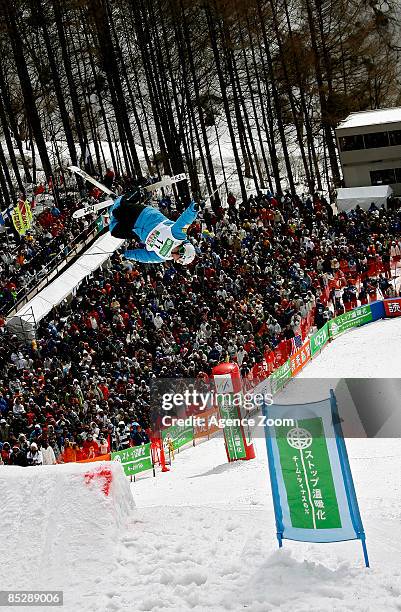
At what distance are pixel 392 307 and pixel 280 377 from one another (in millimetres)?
7041

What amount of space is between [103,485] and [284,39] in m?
37.6

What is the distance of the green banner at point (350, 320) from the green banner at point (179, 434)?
8842mm

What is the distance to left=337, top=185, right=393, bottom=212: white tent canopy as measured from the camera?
122 ft

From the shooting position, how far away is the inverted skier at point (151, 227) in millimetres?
13867

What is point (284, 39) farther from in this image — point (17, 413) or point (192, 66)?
point (17, 413)

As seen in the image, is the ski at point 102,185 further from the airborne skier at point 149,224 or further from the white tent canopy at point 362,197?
the white tent canopy at point 362,197

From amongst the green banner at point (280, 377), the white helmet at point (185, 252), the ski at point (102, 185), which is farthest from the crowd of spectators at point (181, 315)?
the white helmet at point (185, 252)

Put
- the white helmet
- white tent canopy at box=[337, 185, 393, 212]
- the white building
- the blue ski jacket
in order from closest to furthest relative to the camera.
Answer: the blue ski jacket
the white helmet
white tent canopy at box=[337, 185, 393, 212]
the white building

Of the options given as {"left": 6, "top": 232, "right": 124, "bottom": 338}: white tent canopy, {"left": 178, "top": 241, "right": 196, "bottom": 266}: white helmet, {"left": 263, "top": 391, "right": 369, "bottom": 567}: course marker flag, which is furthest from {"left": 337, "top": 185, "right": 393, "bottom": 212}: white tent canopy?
{"left": 263, "top": 391, "right": 369, "bottom": 567}: course marker flag

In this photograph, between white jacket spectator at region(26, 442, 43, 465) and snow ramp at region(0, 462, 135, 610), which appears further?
white jacket spectator at region(26, 442, 43, 465)

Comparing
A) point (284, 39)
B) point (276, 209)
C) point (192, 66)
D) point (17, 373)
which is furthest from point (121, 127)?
point (17, 373)

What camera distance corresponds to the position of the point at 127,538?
31.4ft

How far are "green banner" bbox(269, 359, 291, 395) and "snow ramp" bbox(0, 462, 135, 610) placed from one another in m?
13.6

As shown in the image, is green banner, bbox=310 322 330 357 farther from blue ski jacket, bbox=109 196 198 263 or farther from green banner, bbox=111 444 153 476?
blue ski jacket, bbox=109 196 198 263
